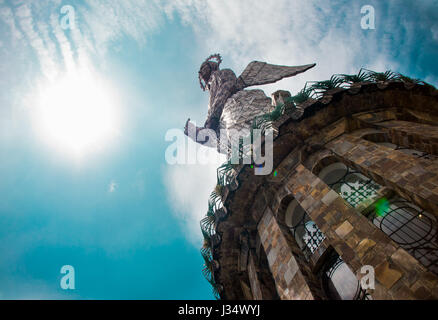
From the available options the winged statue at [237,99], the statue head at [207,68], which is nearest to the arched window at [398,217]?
the winged statue at [237,99]

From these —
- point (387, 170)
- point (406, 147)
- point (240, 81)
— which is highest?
point (240, 81)

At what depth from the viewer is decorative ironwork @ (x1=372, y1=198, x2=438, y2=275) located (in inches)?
175

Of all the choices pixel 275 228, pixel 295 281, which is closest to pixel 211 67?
pixel 275 228

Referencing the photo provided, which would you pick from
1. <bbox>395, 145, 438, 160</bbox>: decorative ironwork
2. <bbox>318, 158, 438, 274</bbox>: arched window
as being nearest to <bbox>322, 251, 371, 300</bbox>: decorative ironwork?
<bbox>318, 158, 438, 274</bbox>: arched window

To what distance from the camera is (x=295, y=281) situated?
535 cm

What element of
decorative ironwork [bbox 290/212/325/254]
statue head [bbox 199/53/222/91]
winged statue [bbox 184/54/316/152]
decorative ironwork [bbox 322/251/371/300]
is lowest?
decorative ironwork [bbox 322/251/371/300]

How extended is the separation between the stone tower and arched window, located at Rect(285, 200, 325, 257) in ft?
0.10

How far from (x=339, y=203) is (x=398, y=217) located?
141 cm

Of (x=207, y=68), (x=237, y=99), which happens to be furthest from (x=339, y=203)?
(x=207, y=68)

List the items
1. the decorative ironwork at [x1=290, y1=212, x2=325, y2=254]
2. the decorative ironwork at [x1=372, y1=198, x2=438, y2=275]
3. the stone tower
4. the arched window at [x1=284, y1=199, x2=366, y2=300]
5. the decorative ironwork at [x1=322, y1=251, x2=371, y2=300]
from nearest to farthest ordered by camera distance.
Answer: the stone tower → the decorative ironwork at [x1=372, y1=198, x2=438, y2=275] → the arched window at [x1=284, y1=199, x2=366, y2=300] → the decorative ironwork at [x1=322, y1=251, x2=371, y2=300] → the decorative ironwork at [x1=290, y1=212, x2=325, y2=254]

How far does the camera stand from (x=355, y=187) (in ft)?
20.7

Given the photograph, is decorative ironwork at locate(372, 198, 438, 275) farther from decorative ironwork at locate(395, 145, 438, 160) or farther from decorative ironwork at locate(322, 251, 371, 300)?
decorative ironwork at locate(322, 251, 371, 300)
